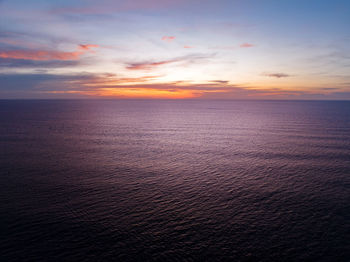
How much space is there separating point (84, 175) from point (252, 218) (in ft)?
104

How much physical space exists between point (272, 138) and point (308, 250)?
65.3 meters

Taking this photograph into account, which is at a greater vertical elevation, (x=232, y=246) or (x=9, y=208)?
(x=9, y=208)

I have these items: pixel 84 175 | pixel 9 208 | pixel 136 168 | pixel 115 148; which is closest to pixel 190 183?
pixel 136 168

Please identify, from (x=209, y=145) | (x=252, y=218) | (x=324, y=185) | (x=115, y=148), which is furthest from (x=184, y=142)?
(x=252, y=218)

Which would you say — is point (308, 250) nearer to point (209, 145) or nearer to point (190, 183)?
point (190, 183)

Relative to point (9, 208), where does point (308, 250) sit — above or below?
below

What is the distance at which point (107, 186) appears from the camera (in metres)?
40.9

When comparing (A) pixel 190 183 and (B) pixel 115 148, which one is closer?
(A) pixel 190 183

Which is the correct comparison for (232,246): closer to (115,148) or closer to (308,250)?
(308,250)

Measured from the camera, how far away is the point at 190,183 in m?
42.8

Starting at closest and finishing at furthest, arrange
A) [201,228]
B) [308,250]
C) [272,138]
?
[308,250] < [201,228] < [272,138]

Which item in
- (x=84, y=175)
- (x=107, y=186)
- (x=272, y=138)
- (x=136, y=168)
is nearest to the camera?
(x=107, y=186)

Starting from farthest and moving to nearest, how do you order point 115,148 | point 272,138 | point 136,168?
point 272,138 → point 115,148 → point 136,168

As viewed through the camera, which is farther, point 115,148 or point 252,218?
point 115,148
